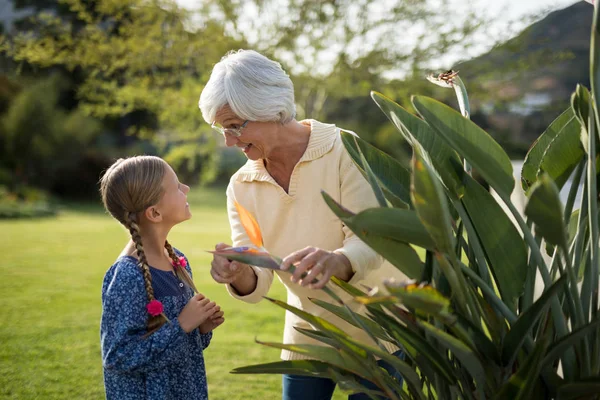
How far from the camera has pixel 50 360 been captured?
4.27 m

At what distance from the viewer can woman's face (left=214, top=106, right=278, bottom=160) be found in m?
1.93

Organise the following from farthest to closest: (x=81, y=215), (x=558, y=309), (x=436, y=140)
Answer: (x=81, y=215)
(x=436, y=140)
(x=558, y=309)

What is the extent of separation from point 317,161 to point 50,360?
117 inches

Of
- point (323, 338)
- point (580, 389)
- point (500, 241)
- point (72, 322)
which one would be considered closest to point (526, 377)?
point (580, 389)

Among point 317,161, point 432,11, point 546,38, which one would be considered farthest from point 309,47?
point 317,161

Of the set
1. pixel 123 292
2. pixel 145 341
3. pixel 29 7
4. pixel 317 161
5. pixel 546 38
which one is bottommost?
pixel 145 341

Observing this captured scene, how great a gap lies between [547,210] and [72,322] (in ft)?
15.9

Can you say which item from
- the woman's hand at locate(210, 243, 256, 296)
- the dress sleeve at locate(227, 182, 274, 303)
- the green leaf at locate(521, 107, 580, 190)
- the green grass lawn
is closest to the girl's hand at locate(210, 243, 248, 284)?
the woman's hand at locate(210, 243, 256, 296)

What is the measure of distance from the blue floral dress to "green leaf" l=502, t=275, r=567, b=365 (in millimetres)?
928

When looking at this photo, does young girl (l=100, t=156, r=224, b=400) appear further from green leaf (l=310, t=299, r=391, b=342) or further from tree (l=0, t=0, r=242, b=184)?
tree (l=0, t=0, r=242, b=184)

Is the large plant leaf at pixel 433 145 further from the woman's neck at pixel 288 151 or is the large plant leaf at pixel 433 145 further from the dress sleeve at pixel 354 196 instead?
the woman's neck at pixel 288 151

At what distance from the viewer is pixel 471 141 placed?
119 centimetres

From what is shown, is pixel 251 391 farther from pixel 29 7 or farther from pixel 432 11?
pixel 29 7

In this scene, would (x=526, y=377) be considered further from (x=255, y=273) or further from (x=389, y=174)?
(x=255, y=273)
